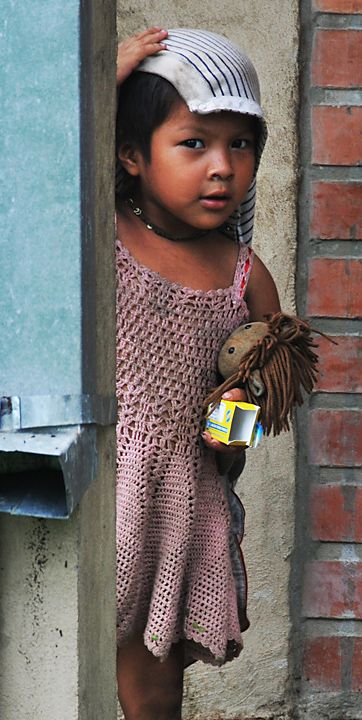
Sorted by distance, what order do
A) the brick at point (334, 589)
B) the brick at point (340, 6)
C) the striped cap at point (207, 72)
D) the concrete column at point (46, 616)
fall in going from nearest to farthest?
the concrete column at point (46, 616)
the striped cap at point (207, 72)
the brick at point (340, 6)
the brick at point (334, 589)

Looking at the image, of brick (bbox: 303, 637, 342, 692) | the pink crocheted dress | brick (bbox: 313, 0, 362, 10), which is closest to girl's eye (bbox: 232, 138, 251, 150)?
the pink crocheted dress

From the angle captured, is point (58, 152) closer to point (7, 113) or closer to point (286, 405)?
point (7, 113)

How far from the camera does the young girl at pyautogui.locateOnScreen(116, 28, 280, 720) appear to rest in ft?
4.17

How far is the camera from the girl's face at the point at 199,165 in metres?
1.26

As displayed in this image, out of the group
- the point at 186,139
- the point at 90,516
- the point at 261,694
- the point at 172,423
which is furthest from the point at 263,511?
the point at 90,516

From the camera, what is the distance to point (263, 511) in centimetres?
192

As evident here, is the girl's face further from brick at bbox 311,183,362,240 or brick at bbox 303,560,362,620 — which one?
brick at bbox 303,560,362,620

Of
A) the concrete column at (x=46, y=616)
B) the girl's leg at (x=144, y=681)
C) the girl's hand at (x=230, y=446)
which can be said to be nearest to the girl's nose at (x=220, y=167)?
the girl's hand at (x=230, y=446)

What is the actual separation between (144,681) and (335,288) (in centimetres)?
91

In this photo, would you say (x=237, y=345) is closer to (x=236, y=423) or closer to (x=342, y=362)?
(x=236, y=423)

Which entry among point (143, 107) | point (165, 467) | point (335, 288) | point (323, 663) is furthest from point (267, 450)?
point (143, 107)

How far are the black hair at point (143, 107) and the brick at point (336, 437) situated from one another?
2.65 ft

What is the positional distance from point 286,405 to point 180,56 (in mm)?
526

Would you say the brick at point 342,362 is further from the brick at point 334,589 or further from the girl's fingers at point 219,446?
the girl's fingers at point 219,446
